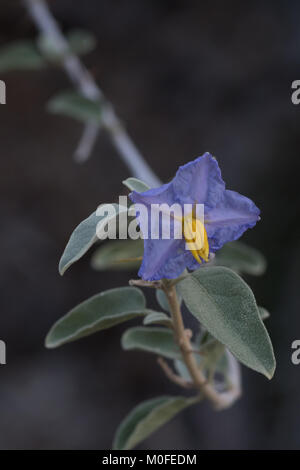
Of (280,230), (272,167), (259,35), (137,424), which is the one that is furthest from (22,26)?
(137,424)

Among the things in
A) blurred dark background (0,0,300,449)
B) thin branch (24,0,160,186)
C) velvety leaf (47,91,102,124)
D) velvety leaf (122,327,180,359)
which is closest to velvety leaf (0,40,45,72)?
thin branch (24,0,160,186)

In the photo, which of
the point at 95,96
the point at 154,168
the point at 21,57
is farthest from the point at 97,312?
the point at 154,168

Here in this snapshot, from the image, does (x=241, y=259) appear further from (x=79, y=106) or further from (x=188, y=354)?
(x=79, y=106)

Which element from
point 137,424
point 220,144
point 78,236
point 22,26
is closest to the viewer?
point 78,236

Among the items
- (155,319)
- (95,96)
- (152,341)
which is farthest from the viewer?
(95,96)

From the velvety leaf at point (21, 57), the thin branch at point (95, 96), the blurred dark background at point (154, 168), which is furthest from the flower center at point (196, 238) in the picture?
the blurred dark background at point (154, 168)

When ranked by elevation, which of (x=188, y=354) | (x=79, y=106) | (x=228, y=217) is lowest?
(x=188, y=354)

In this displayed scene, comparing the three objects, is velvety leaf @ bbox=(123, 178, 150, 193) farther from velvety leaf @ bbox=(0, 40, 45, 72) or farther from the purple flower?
velvety leaf @ bbox=(0, 40, 45, 72)

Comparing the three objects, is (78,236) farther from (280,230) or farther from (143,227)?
(280,230)
